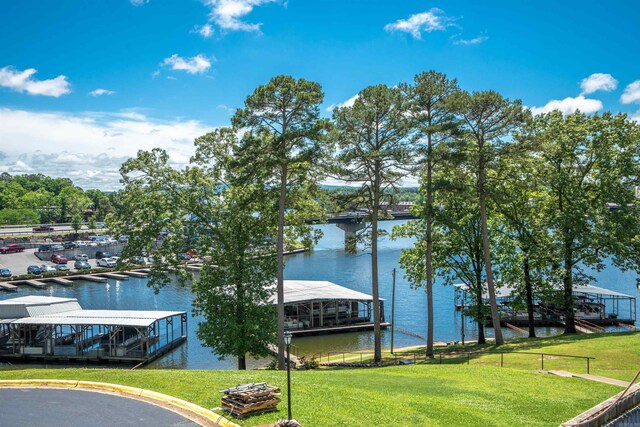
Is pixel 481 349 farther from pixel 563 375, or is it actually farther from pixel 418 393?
pixel 418 393

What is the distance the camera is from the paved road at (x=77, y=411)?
12828mm

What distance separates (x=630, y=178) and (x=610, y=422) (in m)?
24.5

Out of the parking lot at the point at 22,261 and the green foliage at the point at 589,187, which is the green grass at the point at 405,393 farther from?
the parking lot at the point at 22,261

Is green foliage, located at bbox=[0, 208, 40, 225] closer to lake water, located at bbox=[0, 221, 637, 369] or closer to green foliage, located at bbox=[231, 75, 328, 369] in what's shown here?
lake water, located at bbox=[0, 221, 637, 369]

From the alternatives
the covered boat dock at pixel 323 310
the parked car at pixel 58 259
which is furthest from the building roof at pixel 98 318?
the parked car at pixel 58 259

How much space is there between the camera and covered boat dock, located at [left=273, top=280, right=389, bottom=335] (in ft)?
144

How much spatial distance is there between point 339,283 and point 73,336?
35.9 m

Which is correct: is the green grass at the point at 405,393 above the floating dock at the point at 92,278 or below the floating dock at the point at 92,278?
above

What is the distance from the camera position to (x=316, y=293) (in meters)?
45.4

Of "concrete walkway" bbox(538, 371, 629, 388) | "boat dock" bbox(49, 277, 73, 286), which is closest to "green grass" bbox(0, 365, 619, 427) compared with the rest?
"concrete walkway" bbox(538, 371, 629, 388)

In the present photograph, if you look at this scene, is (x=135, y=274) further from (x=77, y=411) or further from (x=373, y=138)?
(x=77, y=411)

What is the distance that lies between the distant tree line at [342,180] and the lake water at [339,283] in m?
9.61

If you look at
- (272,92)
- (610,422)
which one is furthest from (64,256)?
(610,422)

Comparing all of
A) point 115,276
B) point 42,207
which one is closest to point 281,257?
point 115,276
